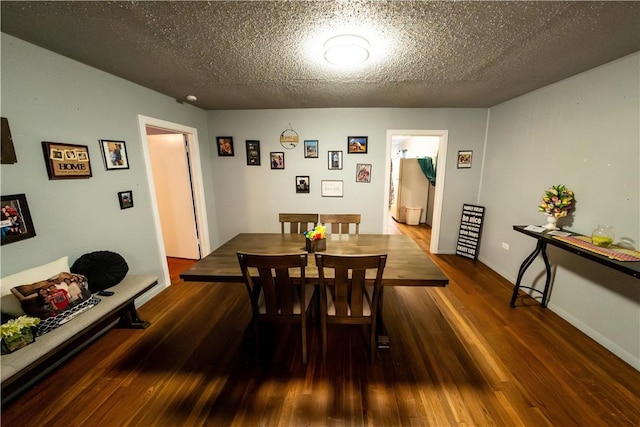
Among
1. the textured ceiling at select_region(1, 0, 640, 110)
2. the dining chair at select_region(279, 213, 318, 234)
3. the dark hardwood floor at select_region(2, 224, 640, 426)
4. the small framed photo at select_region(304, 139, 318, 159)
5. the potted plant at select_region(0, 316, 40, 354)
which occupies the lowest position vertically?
the dark hardwood floor at select_region(2, 224, 640, 426)

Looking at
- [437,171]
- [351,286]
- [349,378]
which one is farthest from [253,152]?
[349,378]

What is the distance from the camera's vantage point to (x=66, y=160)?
176 centimetres

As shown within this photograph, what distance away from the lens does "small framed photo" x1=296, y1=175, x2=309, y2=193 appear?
11.9ft

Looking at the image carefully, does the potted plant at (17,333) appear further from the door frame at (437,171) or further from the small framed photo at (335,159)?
the door frame at (437,171)

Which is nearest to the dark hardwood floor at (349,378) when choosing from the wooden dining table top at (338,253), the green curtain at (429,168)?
the wooden dining table top at (338,253)

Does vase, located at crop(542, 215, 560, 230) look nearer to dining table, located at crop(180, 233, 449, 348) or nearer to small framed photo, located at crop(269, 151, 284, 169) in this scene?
dining table, located at crop(180, 233, 449, 348)

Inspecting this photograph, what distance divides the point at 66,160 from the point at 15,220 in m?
0.55

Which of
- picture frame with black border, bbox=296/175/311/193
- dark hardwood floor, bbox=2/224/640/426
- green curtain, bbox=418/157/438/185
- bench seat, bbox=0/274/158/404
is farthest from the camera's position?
green curtain, bbox=418/157/438/185

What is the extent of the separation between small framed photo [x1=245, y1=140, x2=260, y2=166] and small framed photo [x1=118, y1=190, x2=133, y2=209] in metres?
1.68

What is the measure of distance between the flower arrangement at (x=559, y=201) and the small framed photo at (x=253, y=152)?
3.61 meters

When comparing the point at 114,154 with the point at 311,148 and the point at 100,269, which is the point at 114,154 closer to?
the point at 100,269

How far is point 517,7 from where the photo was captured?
1.21 m

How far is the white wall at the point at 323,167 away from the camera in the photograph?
3.38 meters

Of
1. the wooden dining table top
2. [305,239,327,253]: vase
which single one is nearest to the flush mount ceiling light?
[305,239,327,253]: vase
